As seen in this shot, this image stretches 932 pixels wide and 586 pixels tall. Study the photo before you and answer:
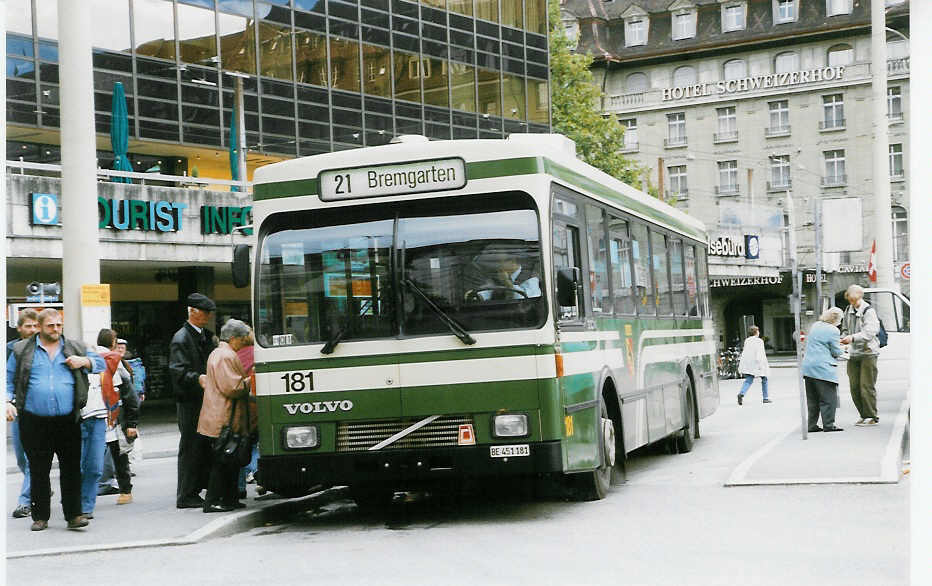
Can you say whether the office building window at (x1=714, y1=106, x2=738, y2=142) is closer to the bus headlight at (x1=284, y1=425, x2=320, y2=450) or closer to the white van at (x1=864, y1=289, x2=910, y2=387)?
the white van at (x1=864, y1=289, x2=910, y2=387)

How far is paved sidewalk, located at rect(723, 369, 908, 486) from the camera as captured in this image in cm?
1212

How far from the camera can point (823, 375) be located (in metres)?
16.8

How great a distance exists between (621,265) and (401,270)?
3.31 metres

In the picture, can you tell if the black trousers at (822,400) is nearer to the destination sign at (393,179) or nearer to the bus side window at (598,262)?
the bus side window at (598,262)

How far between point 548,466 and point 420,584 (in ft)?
7.97

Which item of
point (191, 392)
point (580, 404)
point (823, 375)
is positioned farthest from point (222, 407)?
point (823, 375)

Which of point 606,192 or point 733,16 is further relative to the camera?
point 733,16

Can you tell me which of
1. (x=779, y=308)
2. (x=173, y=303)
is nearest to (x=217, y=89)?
(x=173, y=303)

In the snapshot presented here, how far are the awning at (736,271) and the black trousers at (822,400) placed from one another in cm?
3242

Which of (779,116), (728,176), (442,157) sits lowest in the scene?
(442,157)

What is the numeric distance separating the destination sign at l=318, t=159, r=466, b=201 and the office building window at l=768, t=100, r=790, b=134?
63.3m

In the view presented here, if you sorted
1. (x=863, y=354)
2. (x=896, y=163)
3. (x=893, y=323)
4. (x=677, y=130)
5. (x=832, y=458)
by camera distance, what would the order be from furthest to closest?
(x=677, y=130) → (x=896, y=163) → (x=893, y=323) → (x=863, y=354) → (x=832, y=458)

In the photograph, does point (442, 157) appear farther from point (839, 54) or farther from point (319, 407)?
point (839, 54)

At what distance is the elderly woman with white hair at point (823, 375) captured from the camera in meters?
16.7
